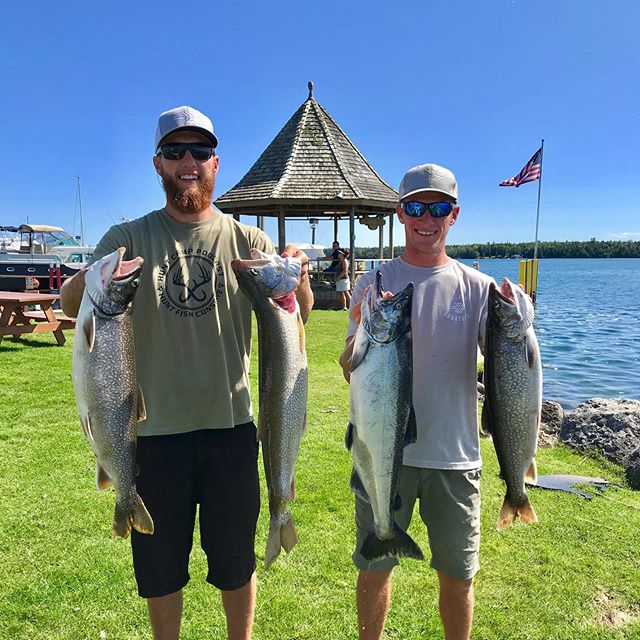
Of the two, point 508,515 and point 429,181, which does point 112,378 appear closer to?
point 429,181

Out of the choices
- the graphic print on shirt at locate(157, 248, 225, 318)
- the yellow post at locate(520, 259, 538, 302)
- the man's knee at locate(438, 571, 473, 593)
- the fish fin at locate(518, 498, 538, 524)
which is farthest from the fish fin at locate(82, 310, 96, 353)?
the yellow post at locate(520, 259, 538, 302)

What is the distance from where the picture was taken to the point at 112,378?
248cm

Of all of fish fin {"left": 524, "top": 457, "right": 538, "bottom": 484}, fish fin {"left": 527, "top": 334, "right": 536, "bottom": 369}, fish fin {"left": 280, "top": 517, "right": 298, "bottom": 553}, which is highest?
fish fin {"left": 527, "top": 334, "right": 536, "bottom": 369}

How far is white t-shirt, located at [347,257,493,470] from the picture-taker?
2.97 meters

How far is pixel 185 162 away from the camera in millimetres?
2910

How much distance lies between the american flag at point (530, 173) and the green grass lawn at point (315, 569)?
18.0 metres

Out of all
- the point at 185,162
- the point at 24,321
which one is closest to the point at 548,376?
the point at 24,321

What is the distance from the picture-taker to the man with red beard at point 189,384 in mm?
2854

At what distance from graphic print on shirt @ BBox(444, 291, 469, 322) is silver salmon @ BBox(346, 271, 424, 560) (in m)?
0.45

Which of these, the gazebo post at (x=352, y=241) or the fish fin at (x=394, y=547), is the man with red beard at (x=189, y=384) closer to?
the fish fin at (x=394, y=547)

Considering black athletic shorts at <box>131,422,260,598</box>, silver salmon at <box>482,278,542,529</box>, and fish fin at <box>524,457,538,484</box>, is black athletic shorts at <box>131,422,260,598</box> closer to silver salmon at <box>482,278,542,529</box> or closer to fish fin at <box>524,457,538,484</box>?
silver salmon at <box>482,278,542,529</box>

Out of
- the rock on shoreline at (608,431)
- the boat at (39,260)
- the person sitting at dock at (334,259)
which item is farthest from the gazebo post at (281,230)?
the rock on shoreline at (608,431)

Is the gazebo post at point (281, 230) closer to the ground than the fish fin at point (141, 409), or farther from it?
farther from it

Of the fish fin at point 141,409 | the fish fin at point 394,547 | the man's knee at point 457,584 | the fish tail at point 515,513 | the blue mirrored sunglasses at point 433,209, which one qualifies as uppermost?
the blue mirrored sunglasses at point 433,209
